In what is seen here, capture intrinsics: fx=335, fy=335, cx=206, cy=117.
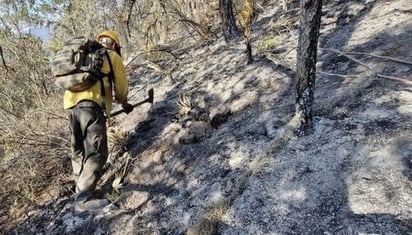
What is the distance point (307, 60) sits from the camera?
9.16 ft

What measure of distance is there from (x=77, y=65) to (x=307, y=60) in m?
2.13

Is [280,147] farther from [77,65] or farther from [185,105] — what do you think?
[77,65]

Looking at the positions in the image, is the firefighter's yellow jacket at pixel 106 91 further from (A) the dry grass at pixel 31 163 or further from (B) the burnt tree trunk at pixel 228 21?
(B) the burnt tree trunk at pixel 228 21

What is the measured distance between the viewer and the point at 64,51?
330 centimetres

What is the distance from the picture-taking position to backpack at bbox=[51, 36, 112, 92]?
3.24 meters

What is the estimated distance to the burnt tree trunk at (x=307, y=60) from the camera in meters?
2.58

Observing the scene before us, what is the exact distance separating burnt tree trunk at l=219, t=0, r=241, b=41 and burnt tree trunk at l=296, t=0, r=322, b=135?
3.02 meters

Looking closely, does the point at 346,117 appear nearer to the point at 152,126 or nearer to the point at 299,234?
the point at 299,234

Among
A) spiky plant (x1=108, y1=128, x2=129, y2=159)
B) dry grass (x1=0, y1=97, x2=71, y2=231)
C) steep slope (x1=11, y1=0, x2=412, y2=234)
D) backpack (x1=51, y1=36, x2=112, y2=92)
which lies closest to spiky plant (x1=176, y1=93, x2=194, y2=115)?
steep slope (x1=11, y1=0, x2=412, y2=234)

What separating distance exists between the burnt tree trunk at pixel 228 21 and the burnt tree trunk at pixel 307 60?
3.02 m

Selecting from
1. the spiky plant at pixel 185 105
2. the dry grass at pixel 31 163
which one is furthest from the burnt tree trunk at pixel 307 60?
the dry grass at pixel 31 163

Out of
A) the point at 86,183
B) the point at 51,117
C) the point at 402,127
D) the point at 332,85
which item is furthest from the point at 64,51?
the point at 402,127

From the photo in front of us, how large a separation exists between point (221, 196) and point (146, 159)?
4.36 feet

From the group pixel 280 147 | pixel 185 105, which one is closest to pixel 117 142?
pixel 185 105
